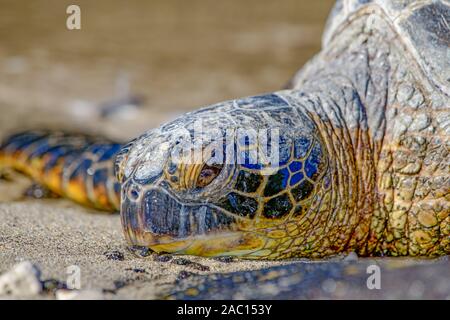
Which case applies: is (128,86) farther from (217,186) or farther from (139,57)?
(217,186)

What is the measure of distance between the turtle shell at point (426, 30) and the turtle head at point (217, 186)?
60 centimetres

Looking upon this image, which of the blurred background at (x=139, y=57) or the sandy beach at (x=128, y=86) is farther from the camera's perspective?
the blurred background at (x=139, y=57)

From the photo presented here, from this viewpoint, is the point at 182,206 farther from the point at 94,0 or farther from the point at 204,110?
the point at 94,0

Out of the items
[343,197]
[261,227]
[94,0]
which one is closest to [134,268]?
[261,227]

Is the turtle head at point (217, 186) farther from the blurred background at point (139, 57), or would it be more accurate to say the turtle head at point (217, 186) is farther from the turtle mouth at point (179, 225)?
the blurred background at point (139, 57)

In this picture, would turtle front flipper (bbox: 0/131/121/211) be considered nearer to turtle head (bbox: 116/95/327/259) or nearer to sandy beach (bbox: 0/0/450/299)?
sandy beach (bbox: 0/0/450/299)

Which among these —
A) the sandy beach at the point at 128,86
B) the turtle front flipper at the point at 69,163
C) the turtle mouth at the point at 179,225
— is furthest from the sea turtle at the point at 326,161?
the turtle front flipper at the point at 69,163

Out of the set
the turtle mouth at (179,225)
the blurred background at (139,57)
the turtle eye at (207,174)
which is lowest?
the turtle mouth at (179,225)

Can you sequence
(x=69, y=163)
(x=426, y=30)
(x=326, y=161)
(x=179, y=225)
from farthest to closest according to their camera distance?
(x=69, y=163) < (x=426, y=30) < (x=326, y=161) < (x=179, y=225)

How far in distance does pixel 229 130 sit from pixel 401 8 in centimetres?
96

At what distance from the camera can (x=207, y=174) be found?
2230 millimetres

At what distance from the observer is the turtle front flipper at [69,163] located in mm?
3209

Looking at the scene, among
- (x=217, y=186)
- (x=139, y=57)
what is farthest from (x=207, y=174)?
(x=139, y=57)

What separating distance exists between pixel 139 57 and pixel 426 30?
4648 mm
